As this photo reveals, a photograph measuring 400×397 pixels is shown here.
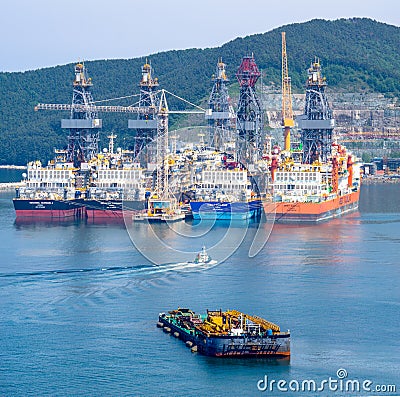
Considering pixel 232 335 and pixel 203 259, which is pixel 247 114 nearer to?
pixel 203 259

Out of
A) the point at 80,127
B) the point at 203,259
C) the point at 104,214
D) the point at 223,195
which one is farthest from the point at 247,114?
the point at 203,259

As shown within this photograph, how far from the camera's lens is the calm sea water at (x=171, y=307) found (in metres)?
34.2

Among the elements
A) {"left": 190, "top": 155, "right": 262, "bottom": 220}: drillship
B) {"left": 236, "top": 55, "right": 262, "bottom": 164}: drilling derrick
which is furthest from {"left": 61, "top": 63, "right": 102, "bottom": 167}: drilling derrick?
→ {"left": 190, "top": 155, "right": 262, "bottom": 220}: drillship

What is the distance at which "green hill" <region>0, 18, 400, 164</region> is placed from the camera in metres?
146

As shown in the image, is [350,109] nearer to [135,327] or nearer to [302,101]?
[302,101]

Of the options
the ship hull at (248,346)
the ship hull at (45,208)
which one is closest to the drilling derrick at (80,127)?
the ship hull at (45,208)

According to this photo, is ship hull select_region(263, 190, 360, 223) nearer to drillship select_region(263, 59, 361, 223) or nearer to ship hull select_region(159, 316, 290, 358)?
drillship select_region(263, 59, 361, 223)

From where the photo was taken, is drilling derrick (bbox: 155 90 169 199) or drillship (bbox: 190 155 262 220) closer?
drillship (bbox: 190 155 262 220)

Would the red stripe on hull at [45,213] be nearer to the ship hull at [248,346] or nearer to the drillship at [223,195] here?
the drillship at [223,195]

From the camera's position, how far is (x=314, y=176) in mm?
Answer: 76000

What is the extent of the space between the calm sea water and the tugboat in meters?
0.34

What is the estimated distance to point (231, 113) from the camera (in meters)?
93.1

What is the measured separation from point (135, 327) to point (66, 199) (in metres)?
40.2

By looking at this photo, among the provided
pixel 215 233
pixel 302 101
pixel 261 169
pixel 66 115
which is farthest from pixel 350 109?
pixel 215 233
